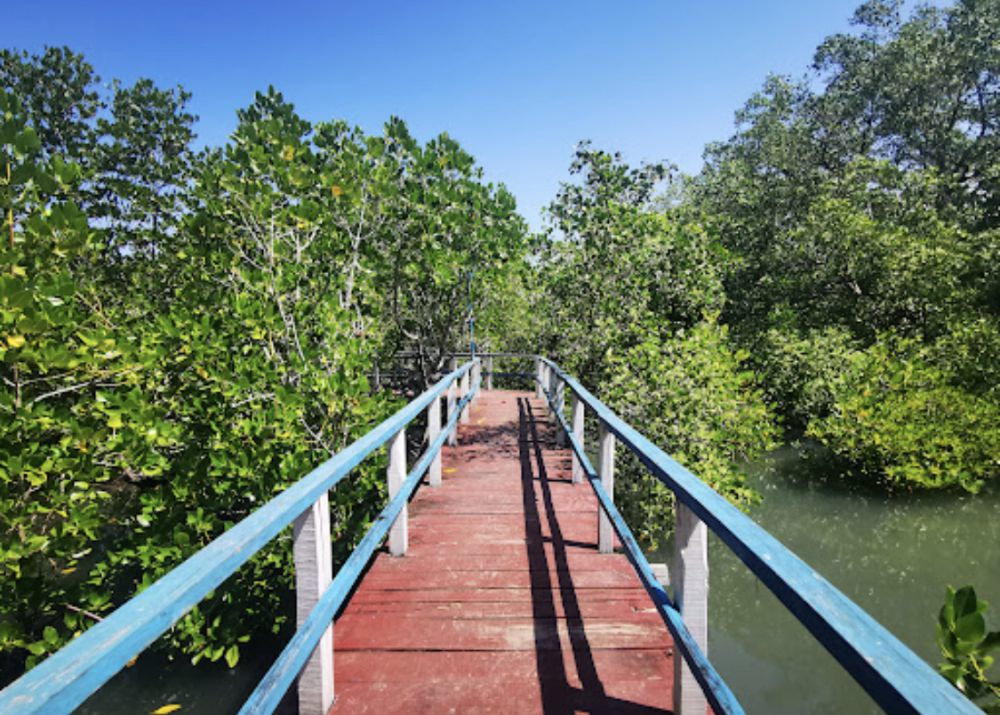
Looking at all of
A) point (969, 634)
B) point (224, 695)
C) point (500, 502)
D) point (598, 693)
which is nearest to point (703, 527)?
point (969, 634)

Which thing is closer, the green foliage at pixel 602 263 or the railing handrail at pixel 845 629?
the railing handrail at pixel 845 629

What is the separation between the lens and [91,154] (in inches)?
485

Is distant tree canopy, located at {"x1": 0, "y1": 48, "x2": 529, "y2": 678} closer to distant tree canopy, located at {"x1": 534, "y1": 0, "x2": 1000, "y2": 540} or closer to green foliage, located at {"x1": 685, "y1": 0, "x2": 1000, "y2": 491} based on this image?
distant tree canopy, located at {"x1": 534, "y1": 0, "x2": 1000, "y2": 540}

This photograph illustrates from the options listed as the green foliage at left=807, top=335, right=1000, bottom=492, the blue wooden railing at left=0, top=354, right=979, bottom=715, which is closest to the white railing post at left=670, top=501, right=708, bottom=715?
the blue wooden railing at left=0, top=354, right=979, bottom=715

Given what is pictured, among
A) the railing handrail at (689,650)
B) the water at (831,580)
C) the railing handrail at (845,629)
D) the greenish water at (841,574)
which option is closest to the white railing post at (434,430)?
the railing handrail at (689,650)

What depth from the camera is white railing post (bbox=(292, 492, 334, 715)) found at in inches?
78.1

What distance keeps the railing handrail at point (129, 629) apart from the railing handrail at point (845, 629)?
115cm

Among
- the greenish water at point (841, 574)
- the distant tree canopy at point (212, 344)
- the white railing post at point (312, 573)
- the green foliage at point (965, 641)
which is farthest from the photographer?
the greenish water at point (841, 574)

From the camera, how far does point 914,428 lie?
35.9 ft

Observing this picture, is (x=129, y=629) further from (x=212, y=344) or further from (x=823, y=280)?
(x=823, y=280)

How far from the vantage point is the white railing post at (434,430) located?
5273 millimetres

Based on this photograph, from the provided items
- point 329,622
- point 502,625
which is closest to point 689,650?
point 329,622

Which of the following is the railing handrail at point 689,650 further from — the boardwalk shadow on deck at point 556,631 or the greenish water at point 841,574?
the greenish water at point 841,574

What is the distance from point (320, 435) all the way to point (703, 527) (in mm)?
4258
